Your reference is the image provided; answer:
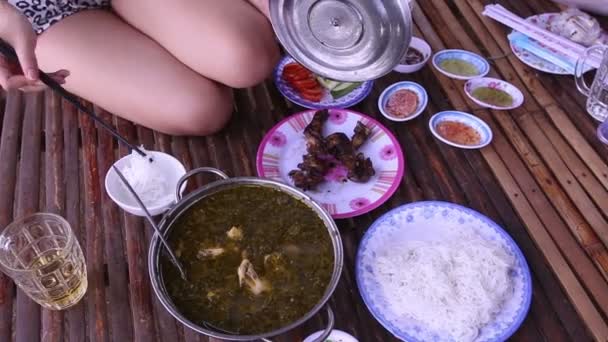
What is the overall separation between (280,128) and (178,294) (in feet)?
2.70

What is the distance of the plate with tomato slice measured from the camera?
2006 millimetres

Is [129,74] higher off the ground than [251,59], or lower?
lower

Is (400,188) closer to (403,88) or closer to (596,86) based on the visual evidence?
(403,88)

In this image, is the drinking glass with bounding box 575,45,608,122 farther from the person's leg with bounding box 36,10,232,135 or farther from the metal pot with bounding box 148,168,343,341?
the person's leg with bounding box 36,10,232,135

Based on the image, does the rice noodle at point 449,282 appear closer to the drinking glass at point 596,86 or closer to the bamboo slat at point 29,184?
the drinking glass at point 596,86

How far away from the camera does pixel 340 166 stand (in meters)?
1.82

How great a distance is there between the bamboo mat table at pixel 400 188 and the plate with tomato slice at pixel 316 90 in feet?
0.23

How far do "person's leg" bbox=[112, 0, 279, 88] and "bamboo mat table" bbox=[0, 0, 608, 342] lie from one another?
24cm

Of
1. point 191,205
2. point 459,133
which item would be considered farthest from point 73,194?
point 459,133

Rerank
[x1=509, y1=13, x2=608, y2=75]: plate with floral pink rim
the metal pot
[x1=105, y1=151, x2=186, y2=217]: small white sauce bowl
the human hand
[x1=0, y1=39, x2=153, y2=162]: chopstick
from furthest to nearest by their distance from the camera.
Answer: [x1=509, y1=13, x2=608, y2=75]: plate with floral pink rim
[x1=105, y1=151, x2=186, y2=217]: small white sauce bowl
the human hand
[x1=0, y1=39, x2=153, y2=162]: chopstick
the metal pot

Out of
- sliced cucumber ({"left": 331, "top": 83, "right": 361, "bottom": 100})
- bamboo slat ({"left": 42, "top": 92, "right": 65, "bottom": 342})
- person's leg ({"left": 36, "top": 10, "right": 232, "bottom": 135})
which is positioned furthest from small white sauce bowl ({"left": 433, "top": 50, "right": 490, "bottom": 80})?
bamboo slat ({"left": 42, "top": 92, "right": 65, "bottom": 342})

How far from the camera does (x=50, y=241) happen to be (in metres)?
1.51

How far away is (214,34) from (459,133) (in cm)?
99

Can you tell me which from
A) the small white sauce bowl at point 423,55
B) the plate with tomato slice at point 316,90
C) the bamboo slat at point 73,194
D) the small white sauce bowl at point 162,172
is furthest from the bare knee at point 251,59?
the bamboo slat at point 73,194
